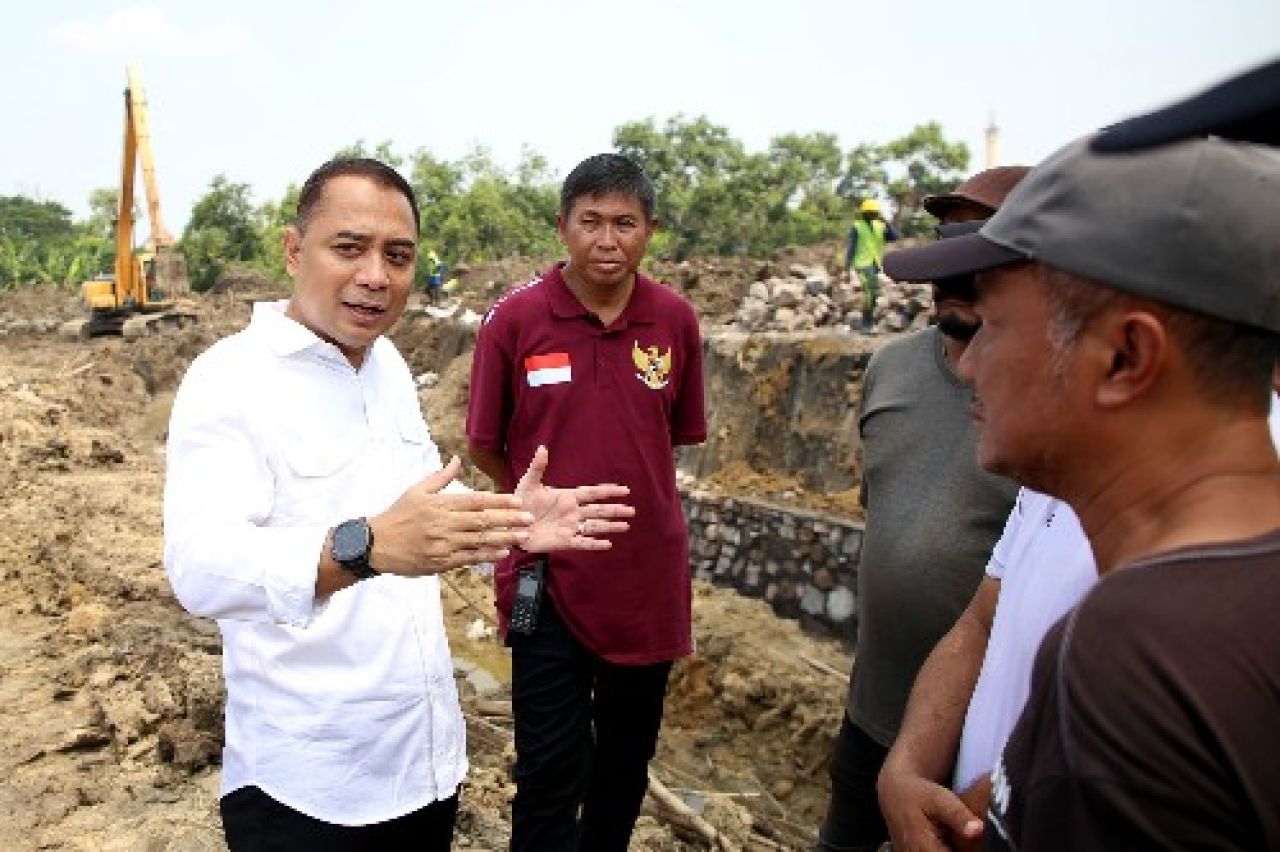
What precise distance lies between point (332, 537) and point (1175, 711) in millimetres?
1275

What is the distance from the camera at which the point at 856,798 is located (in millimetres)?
2496

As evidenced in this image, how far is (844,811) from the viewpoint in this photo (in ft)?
8.25

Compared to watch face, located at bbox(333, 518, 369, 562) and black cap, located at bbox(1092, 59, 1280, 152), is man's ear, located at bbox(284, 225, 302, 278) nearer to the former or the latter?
watch face, located at bbox(333, 518, 369, 562)

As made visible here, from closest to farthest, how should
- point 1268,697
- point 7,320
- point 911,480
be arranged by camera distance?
point 1268,697 → point 911,480 → point 7,320

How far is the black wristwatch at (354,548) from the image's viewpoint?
156 centimetres

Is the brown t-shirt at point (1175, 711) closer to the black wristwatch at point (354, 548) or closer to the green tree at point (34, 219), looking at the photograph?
the black wristwatch at point (354, 548)

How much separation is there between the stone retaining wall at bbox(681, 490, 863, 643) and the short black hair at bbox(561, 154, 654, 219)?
4.06 meters

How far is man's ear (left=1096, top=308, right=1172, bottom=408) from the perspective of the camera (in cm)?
88

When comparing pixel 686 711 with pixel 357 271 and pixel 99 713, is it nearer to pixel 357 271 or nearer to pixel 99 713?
pixel 99 713

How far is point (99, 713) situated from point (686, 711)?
3317mm

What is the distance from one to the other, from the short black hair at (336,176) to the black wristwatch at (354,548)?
0.73m

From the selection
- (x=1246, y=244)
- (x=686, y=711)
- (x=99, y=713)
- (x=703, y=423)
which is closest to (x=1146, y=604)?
(x=1246, y=244)

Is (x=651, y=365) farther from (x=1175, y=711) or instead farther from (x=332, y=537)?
(x=1175, y=711)

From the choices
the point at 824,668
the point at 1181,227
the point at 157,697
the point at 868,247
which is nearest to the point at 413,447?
the point at 1181,227
